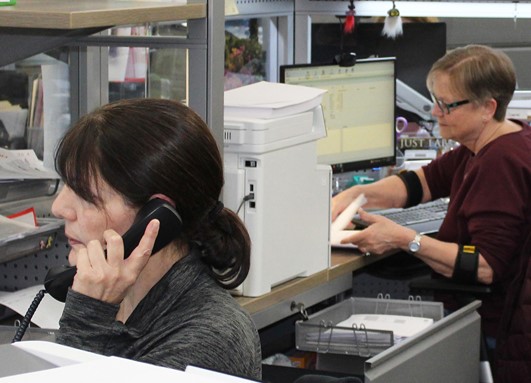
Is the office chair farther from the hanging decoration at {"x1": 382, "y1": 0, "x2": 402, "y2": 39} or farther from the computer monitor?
the hanging decoration at {"x1": 382, "y1": 0, "x2": 402, "y2": 39}

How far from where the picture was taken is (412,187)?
10.6 ft

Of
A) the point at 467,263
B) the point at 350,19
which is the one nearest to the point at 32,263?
the point at 467,263

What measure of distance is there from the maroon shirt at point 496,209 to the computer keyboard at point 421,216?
0.70 ft

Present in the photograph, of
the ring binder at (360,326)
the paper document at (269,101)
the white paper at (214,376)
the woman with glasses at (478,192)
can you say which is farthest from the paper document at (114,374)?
the woman with glasses at (478,192)

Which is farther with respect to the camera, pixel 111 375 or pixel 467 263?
pixel 467 263

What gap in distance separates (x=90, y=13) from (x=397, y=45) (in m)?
2.11

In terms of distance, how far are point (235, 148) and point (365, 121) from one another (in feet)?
3.82

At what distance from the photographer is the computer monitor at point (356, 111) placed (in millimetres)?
3197

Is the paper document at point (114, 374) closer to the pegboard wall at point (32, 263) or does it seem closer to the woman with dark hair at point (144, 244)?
the woman with dark hair at point (144, 244)

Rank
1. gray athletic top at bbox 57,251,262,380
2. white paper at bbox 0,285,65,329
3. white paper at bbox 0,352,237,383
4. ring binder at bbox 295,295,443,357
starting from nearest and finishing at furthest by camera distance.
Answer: white paper at bbox 0,352,237,383 < gray athletic top at bbox 57,251,262,380 < white paper at bbox 0,285,65,329 < ring binder at bbox 295,295,443,357

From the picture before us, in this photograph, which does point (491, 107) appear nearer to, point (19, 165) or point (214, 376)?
point (19, 165)

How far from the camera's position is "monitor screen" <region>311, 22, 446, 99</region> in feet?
11.6

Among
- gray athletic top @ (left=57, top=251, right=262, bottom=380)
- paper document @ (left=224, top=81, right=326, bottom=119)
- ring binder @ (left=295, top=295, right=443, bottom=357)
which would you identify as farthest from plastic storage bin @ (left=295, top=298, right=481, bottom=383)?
gray athletic top @ (left=57, top=251, right=262, bottom=380)

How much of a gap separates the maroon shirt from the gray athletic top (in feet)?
4.66
